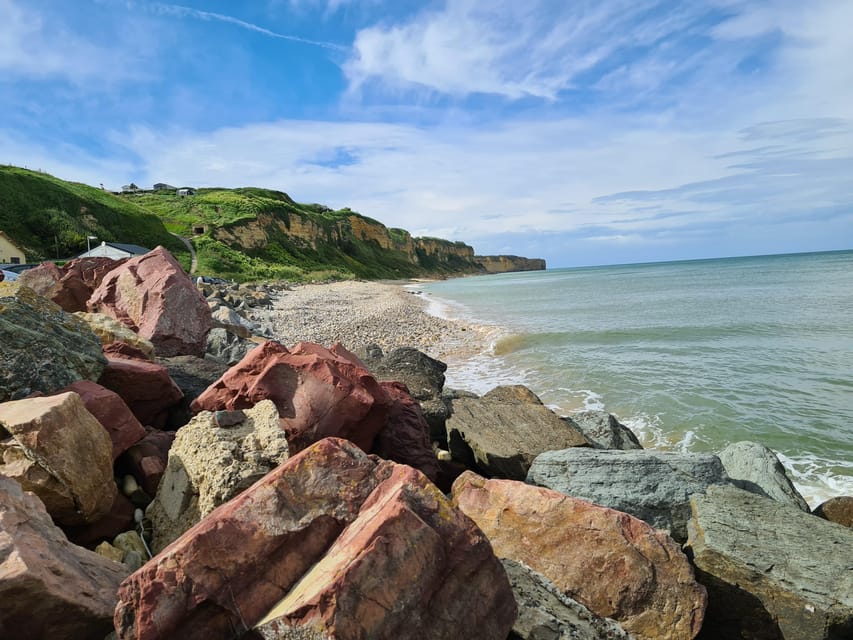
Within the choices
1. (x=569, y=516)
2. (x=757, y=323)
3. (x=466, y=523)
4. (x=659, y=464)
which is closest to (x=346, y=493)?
(x=466, y=523)

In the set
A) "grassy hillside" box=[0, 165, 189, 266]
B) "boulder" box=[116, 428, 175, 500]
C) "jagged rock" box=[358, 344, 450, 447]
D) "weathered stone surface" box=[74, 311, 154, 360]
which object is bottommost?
"jagged rock" box=[358, 344, 450, 447]

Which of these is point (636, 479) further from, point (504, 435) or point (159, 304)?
point (159, 304)

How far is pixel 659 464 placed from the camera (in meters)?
4.95

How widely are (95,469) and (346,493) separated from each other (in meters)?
1.96

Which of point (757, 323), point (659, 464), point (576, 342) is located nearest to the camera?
point (659, 464)

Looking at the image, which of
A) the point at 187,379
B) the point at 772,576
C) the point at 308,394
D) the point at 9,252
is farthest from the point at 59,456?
the point at 9,252

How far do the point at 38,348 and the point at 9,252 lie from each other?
49527mm

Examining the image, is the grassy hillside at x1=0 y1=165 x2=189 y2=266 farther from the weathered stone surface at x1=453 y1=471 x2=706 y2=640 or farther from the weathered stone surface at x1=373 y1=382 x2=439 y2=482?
the weathered stone surface at x1=453 y1=471 x2=706 y2=640

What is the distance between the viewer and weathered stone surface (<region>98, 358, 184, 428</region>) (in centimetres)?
503

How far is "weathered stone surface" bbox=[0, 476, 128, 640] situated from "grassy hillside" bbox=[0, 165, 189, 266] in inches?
2112

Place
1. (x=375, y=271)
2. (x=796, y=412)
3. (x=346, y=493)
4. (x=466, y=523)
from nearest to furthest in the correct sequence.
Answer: (x=466, y=523) < (x=346, y=493) < (x=796, y=412) < (x=375, y=271)

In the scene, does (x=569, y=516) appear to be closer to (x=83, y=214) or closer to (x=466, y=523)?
(x=466, y=523)

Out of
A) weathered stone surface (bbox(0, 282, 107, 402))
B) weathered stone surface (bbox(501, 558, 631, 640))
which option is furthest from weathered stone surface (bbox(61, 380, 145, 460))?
weathered stone surface (bbox(501, 558, 631, 640))

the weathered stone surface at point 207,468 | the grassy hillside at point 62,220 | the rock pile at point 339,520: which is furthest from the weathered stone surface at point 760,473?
the grassy hillside at point 62,220
